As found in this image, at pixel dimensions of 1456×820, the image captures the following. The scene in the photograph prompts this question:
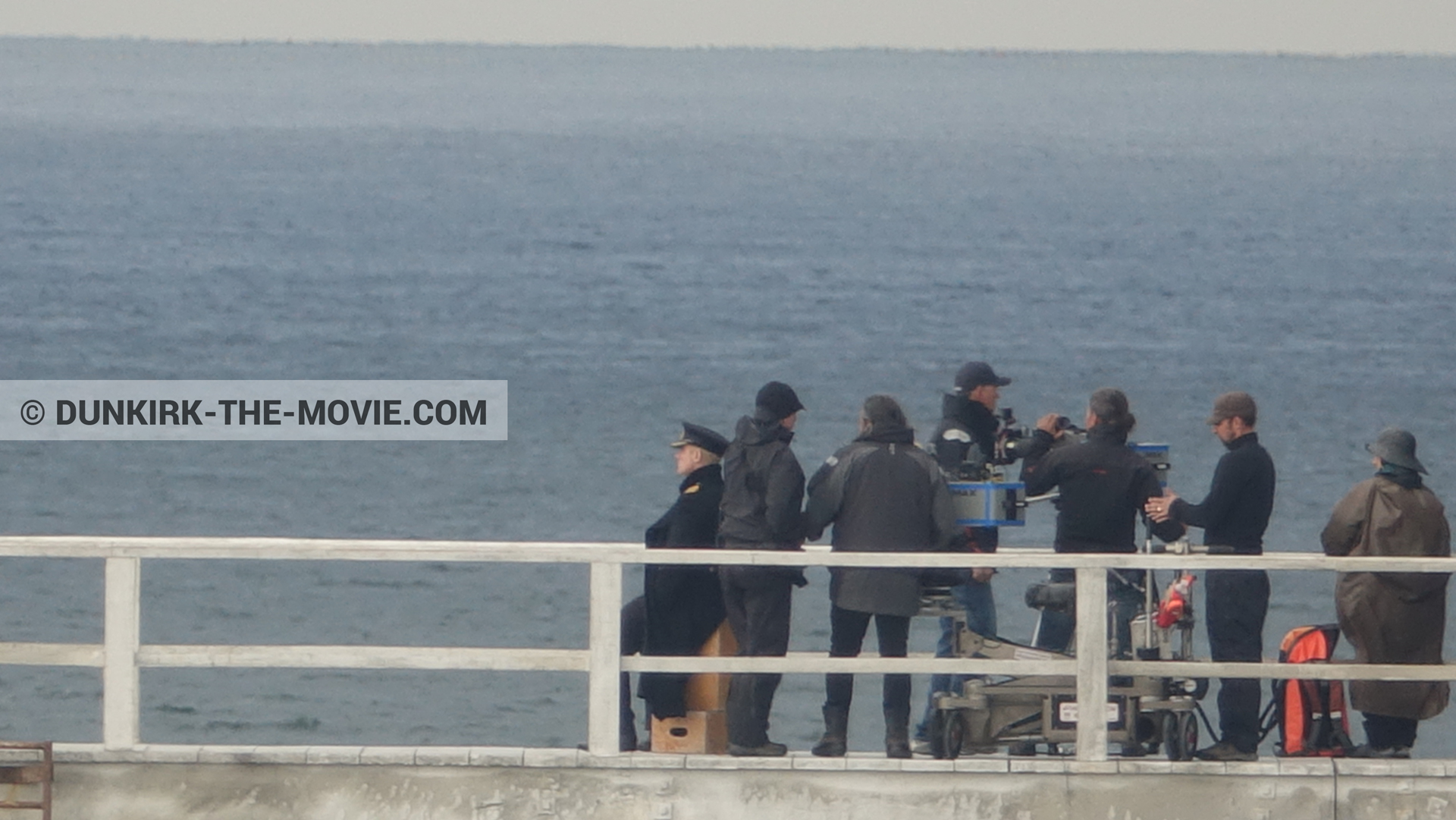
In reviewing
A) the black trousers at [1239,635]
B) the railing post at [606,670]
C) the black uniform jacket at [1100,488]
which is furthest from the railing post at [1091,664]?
the railing post at [606,670]

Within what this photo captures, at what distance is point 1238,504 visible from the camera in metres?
9.34

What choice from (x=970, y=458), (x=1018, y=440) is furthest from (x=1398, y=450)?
(x=970, y=458)

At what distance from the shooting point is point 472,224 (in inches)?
5113

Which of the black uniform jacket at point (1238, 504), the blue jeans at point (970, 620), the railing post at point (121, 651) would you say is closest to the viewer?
the railing post at point (121, 651)

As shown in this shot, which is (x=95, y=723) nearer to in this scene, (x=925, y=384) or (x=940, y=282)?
(x=925, y=384)

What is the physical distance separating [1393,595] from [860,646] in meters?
2.04

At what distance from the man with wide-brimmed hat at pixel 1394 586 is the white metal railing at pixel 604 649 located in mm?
238

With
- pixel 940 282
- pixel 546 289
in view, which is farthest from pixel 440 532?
pixel 940 282

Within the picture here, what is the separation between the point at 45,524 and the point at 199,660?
36.8m

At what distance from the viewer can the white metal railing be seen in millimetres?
8602

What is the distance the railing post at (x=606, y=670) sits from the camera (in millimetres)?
8734

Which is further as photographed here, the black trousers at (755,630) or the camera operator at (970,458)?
the camera operator at (970,458)

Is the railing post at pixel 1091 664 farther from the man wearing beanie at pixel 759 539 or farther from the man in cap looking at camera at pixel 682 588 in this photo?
the man in cap looking at camera at pixel 682 588

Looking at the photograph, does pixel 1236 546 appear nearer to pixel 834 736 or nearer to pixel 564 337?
pixel 834 736
